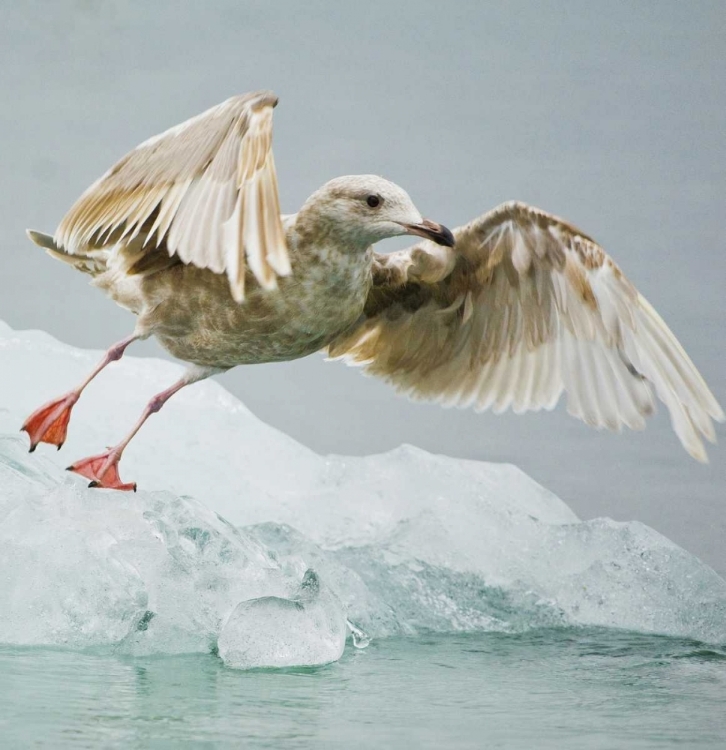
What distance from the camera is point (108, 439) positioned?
20.5 ft

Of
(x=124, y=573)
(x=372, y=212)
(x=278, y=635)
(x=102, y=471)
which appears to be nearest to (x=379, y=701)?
(x=278, y=635)

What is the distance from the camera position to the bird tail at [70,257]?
13.8 feet

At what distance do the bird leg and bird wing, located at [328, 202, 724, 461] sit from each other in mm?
656

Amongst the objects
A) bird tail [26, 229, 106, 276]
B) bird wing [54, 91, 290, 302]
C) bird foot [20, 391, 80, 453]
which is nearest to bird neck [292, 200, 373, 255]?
bird wing [54, 91, 290, 302]

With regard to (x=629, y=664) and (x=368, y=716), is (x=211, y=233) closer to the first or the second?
(x=368, y=716)

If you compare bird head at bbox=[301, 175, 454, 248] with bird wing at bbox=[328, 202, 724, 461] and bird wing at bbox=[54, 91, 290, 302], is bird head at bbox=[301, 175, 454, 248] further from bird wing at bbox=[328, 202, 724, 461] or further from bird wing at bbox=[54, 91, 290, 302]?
bird wing at bbox=[328, 202, 724, 461]

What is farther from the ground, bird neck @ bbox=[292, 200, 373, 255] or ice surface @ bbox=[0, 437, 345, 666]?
bird neck @ bbox=[292, 200, 373, 255]

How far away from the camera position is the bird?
Answer: 3150mm

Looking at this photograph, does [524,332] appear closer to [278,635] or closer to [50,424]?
[278,635]

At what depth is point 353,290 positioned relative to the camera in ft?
12.5

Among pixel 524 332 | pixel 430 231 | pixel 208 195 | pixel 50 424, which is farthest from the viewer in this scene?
pixel 524 332

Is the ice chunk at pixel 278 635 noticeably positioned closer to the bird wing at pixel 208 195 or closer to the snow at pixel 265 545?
the snow at pixel 265 545

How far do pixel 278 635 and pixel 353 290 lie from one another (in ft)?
3.92

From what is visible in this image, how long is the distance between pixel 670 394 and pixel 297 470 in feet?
9.12
